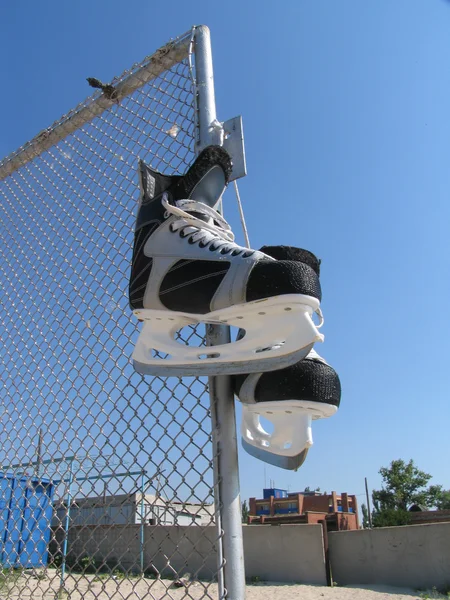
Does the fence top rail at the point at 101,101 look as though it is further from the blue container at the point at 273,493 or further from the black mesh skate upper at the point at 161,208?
the blue container at the point at 273,493

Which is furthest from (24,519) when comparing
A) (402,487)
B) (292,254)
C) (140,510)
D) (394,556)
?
(402,487)

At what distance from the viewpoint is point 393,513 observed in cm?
1697

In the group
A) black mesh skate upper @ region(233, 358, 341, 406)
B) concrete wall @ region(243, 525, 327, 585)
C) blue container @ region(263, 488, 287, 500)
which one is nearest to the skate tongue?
black mesh skate upper @ region(233, 358, 341, 406)

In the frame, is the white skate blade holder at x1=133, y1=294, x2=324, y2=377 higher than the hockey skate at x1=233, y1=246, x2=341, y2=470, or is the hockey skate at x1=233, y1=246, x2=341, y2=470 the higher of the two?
the white skate blade holder at x1=133, y1=294, x2=324, y2=377

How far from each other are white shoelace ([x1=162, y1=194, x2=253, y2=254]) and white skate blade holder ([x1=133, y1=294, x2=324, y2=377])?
178 millimetres

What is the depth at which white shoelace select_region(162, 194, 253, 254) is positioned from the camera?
1257 millimetres

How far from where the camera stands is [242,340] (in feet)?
3.86

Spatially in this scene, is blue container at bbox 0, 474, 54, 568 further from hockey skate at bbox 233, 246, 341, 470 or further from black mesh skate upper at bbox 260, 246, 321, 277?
black mesh skate upper at bbox 260, 246, 321, 277

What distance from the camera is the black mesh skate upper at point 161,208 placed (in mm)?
1256

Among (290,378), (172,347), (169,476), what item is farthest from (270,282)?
(169,476)

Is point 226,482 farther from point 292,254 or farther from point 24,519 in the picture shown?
point 24,519

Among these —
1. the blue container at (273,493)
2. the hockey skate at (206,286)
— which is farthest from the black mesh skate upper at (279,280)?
the blue container at (273,493)

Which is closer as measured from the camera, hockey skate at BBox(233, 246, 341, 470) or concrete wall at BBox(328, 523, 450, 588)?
hockey skate at BBox(233, 246, 341, 470)

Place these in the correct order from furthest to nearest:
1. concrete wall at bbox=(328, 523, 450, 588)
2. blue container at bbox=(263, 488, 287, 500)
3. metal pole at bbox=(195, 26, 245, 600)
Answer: blue container at bbox=(263, 488, 287, 500), concrete wall at bbox=(328, 523, 450, 588), metal pole at bbox=(195, 26, 245, 600)
